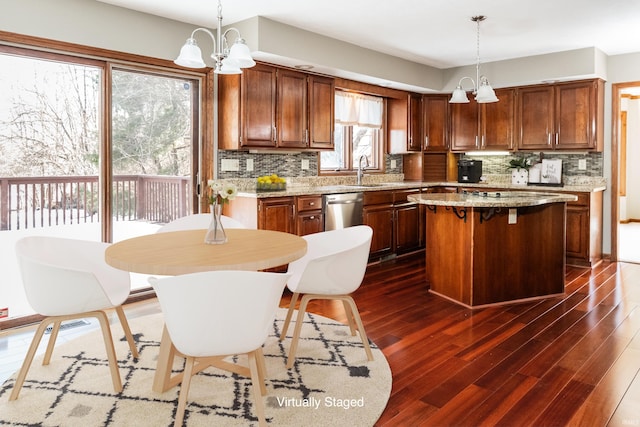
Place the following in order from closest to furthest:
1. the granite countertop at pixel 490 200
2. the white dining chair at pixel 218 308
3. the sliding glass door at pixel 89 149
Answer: the white dining chair at pixel 218 308 < the sliding glass door at pixel 89 149 < the granite countertop at pixel 490 200

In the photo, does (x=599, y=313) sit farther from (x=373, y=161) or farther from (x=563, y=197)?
(x=373, y=161)

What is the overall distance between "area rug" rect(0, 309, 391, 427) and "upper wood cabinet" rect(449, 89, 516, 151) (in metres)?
4.37

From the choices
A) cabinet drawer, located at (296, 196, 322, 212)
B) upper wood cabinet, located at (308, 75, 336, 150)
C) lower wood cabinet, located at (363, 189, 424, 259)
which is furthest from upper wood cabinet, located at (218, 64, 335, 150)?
lower wood cabinet, located at (363, 189, 424, 259)

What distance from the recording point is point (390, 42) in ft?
17.4

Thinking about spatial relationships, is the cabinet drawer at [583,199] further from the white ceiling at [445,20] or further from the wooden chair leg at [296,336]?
the wooden chair leg at [296,336]

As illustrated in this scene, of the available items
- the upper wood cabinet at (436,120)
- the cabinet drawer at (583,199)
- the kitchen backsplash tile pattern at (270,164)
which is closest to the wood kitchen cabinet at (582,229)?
the cabinet drawer at (583,199)

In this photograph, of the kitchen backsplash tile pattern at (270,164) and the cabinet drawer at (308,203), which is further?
the kitchen backsplash tile pattern at (270,164)

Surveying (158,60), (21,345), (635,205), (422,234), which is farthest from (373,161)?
(635,205)

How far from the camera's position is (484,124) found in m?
6.59

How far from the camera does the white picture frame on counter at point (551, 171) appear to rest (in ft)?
20.0

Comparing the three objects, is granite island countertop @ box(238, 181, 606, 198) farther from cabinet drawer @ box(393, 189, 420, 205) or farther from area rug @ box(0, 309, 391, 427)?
area rug @ box(0, 309, 391, 427)

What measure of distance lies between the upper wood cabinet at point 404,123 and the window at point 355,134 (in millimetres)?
172

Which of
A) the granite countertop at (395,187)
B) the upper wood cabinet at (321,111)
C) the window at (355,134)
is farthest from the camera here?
the window at (355,134)

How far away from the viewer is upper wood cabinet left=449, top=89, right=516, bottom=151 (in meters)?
6.37
